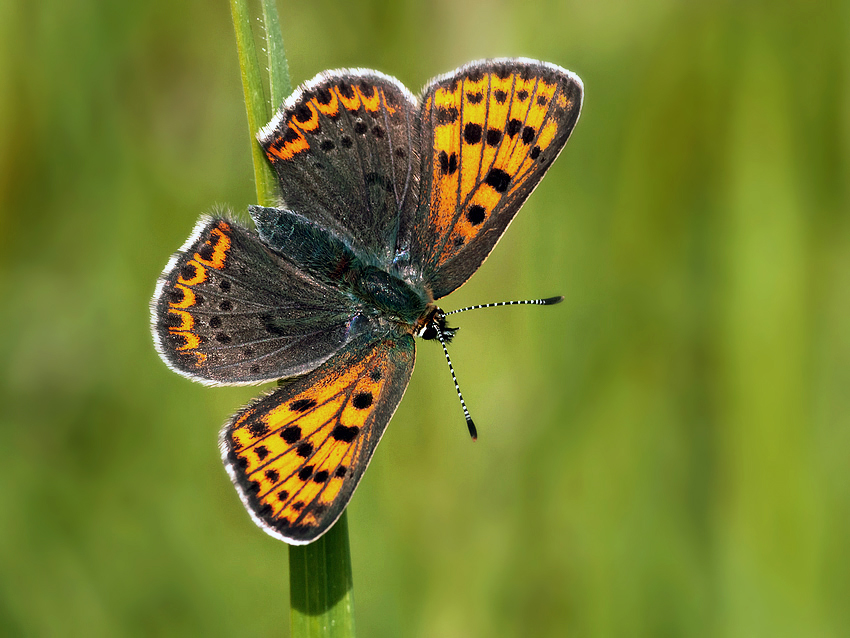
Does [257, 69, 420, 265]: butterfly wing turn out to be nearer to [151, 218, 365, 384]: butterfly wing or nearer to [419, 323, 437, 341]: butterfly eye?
[151, 218, 365, 384]: butterfly wing

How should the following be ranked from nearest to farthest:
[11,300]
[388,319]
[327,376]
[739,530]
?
[327,376], [388,319], [739,530], [11,300]

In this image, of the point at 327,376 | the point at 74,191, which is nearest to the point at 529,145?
the point at 327,376

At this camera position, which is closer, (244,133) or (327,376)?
(327,376)

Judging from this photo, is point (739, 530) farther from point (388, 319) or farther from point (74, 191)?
point (74, 191)

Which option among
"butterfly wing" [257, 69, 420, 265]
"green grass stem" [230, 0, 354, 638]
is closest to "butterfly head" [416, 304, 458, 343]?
"butterfly wing" [257, 69, 420, 265]

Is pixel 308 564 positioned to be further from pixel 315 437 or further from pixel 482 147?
pixel 482 147

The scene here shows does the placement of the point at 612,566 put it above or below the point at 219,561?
below

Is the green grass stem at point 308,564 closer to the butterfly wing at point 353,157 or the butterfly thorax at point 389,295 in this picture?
the butterfly wing at point 353,157

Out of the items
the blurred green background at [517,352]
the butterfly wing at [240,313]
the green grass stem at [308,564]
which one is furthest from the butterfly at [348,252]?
the blurred green background at [517,352]
